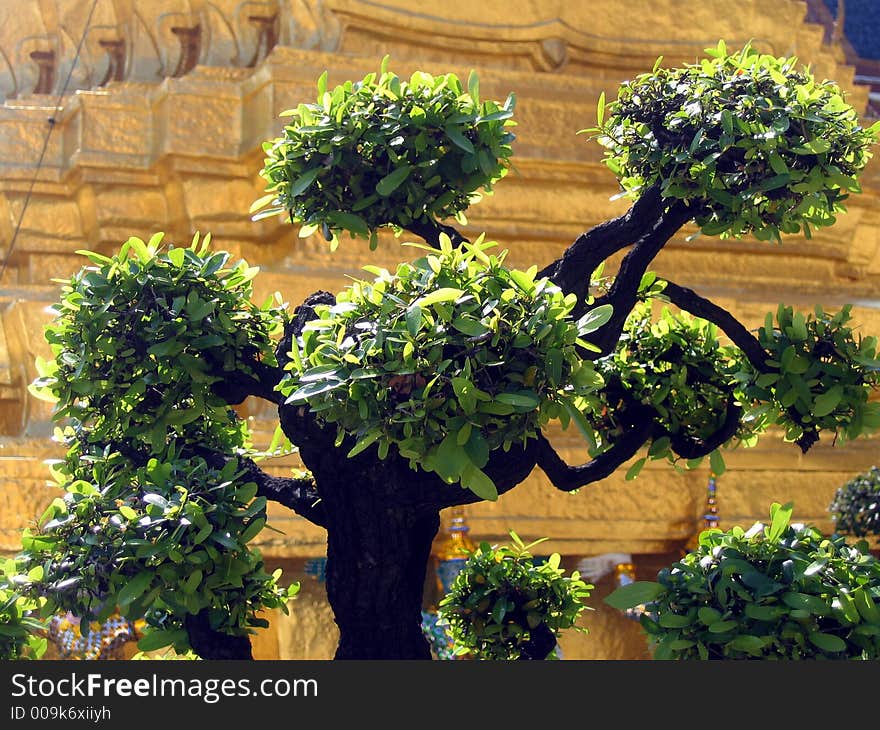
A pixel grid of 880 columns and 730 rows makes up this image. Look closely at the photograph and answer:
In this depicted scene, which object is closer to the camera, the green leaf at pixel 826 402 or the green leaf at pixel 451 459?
the green leaf at pixel 451 459

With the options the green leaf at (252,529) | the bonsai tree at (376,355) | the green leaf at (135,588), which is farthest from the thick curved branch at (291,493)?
the green leaf at (135,588)

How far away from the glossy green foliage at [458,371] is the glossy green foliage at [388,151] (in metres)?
0.48

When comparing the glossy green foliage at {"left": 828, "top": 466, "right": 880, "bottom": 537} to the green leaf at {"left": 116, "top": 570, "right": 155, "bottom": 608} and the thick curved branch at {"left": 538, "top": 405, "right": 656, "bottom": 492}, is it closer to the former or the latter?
the thick curved branch at {"left": 538, "top": 405, "right": 656, "bottom": 492}

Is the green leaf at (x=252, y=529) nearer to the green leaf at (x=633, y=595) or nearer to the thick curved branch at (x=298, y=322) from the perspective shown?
the thick curved branch at (x=298, y=322)

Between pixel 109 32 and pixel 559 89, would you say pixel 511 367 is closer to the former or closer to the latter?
pixel 559 89

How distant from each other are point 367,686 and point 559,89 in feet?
13.1

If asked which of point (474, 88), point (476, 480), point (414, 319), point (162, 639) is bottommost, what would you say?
point (162, 639)

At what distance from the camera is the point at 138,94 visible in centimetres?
550

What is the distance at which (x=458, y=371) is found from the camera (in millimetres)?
1880

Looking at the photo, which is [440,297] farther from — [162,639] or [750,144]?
[162,639]

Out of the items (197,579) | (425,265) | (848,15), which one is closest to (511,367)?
(425,265)

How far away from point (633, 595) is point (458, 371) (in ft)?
1.67

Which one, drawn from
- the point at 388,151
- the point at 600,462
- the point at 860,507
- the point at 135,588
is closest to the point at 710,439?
the point at 600,462

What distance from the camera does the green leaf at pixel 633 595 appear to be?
6.77 feet
